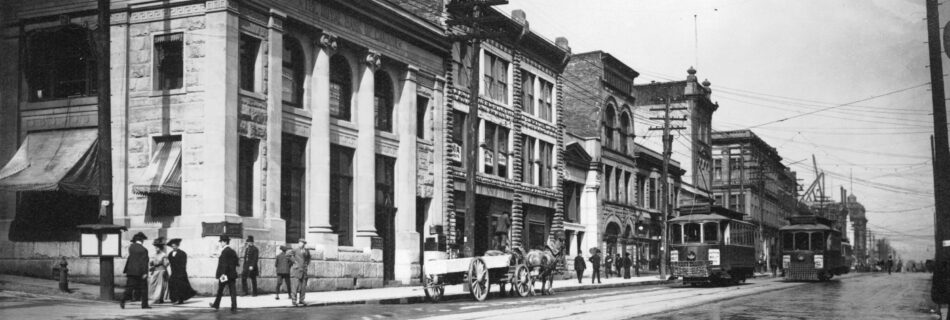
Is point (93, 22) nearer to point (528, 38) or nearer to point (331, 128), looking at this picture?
point (331, 128)

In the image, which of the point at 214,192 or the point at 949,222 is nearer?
the point at 949,222

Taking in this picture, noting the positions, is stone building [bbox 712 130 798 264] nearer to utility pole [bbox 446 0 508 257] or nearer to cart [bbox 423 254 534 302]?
utility pole [bbox 446 0 508 257]

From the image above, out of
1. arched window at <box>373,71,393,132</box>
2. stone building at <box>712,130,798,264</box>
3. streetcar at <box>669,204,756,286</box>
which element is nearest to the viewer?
arched window at <box>373,71,393,132</box>

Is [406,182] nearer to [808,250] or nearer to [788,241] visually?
[808,250]

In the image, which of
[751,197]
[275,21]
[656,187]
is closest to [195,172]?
[275,21]

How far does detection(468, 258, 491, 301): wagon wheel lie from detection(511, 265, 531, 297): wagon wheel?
1.84 m

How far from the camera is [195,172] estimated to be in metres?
25.4

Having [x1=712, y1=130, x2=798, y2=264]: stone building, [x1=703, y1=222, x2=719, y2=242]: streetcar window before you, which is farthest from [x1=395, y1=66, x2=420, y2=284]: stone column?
[x1=712, y1=130, x2=798, y2=264]: stone building

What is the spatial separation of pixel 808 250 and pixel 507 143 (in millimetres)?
15592

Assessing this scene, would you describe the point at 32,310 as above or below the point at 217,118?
below

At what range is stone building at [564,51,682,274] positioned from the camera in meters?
53.2

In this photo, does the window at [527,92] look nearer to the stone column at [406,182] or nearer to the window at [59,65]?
the stone column at [406,182]

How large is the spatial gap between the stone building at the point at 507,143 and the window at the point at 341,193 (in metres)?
4.28

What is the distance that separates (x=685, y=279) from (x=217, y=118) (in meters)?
20.3
